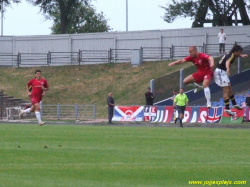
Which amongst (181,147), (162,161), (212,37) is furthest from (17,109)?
(162,161)

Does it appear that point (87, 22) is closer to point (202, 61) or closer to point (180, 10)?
point (180, 10)

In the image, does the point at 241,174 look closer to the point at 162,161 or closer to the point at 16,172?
the point at 162,161

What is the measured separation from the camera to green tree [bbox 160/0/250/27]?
58.8 metres

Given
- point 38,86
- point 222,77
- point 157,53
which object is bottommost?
point 38,86

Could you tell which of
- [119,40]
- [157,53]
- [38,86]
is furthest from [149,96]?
[119,40]

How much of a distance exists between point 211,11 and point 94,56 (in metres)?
12.6

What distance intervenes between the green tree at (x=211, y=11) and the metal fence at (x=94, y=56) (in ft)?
23.6

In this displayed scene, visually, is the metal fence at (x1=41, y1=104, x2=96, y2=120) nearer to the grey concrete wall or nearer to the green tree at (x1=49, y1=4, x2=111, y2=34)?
the grey concrete wall

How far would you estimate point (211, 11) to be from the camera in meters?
61.0

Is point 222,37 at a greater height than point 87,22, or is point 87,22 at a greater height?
point 87,22

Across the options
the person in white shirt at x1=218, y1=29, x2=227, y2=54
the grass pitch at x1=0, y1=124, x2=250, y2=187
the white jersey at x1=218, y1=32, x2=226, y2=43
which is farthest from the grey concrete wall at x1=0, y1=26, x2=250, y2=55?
the grass pitch at x1=0, y1=124, x2=250, y2=187

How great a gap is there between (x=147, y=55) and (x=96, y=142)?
3923cm

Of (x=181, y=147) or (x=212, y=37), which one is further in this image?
(x=212, y=37)

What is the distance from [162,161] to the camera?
12133 millimetres
